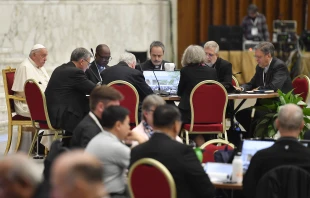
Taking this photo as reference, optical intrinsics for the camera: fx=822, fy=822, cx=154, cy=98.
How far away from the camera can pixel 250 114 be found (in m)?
9.34

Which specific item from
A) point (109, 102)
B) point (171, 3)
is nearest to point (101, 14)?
point (171, 3)

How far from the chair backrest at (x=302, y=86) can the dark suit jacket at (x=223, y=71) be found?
73cm

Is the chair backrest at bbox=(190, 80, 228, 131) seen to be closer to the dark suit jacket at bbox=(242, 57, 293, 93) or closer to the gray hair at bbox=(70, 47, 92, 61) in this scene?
the dark suit jacket at bbox=(242, 57, 293, 93)

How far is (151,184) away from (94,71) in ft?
16.3

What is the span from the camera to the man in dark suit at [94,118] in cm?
542

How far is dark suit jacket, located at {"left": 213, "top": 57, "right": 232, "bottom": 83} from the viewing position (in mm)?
9289

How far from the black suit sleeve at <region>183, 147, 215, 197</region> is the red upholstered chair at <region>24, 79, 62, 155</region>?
3.81 meters

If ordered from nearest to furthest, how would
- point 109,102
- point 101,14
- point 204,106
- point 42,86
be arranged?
1. point 109,102
2. point 204,106
3. point 42,86
4. point 101,14

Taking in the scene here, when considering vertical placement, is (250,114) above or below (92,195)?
below

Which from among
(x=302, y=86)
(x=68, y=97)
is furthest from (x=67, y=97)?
(x=302, y=86)

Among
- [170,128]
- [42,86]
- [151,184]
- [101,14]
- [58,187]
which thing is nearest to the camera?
[58,187]

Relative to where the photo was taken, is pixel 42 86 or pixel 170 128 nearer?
pixel 170 128

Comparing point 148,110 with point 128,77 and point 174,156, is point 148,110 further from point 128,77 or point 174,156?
point 128,77

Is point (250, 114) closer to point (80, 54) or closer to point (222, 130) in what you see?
point (222, 130)
